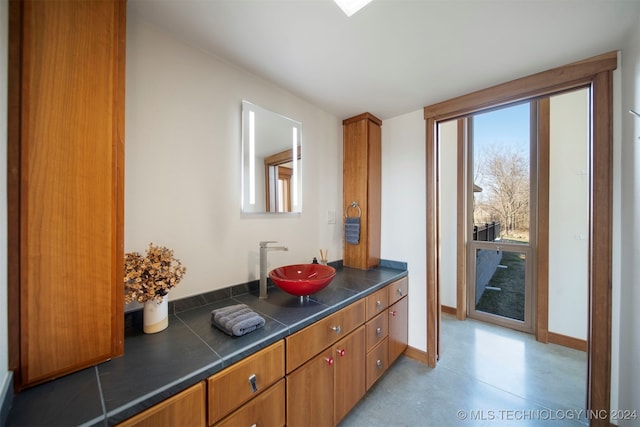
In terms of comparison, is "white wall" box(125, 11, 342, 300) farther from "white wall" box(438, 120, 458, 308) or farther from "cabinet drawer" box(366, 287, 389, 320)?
"white wall" box(438, 120, 458, 308)

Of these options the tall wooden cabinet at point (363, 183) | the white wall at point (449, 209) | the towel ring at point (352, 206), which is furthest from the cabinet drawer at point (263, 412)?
the white wall at point (449, 209)

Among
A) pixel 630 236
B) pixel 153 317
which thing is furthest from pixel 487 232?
pixel 153 317

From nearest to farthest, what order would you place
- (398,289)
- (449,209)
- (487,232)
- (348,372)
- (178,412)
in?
(178,412) → (348,372) → (398,289) → (487,232) → (449,209)

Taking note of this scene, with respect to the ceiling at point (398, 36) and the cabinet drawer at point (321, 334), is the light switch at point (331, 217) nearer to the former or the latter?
the cabinet drawer at point (321, 334)

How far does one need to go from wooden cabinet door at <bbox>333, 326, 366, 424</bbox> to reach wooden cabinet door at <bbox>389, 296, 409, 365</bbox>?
45 cm

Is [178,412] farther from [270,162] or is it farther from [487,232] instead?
[487,232]

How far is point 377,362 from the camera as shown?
177 cm

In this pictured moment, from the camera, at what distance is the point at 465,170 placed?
297 centimetres

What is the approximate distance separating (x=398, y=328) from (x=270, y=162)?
1.82 metres

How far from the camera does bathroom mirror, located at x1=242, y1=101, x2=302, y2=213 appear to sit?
5.19 feet

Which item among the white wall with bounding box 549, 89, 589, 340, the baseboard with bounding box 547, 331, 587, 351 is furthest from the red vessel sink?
the baseboard with bounding box 547, 331, 587, 351

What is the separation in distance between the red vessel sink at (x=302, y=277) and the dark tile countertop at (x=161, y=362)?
0.32ft

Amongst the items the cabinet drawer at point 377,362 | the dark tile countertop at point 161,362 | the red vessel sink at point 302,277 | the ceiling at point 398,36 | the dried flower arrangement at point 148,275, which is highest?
the ceiling at point 398,36

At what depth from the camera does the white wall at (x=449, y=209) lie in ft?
9.96
